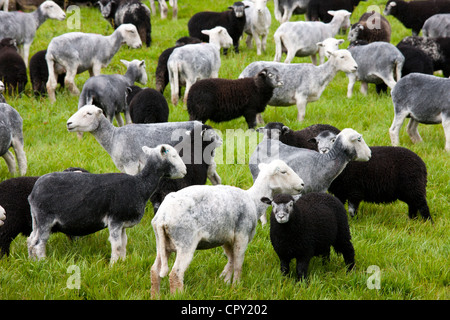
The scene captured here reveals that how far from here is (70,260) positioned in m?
5.97

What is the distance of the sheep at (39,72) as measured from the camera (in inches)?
496

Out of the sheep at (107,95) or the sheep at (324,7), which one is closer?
the sheep at (107,95)

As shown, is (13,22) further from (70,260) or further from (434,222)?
Answer: (434,222)

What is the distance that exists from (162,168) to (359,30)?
10.5 m

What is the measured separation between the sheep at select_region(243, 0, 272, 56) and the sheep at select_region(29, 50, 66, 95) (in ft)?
19.9

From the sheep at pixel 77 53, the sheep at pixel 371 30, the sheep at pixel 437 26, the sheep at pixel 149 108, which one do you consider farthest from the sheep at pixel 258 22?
the sheep at pixel 149 108

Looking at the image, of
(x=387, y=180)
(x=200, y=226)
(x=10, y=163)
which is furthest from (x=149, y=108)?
(x=200, y=226)

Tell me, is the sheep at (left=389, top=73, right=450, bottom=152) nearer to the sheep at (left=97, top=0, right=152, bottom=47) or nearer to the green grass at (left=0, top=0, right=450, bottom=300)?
the green grass at (left=0, top=0, right=450, bottom=300)

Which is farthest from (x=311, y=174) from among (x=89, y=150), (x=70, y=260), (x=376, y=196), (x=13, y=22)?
(x=13, y=22)

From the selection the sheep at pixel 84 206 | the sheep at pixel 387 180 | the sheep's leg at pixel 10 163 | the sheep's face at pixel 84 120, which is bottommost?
the sheep's leg at pixel 10 163

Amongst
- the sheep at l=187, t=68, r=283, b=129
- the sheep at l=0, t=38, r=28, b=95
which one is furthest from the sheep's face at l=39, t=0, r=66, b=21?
the sheep at l=187, t=68, r=283, b=129

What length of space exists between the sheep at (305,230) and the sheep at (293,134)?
2.14 m

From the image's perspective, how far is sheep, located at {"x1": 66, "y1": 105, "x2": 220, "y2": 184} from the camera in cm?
775

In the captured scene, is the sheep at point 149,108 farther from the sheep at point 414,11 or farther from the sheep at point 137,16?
the sheep at point 414,11
